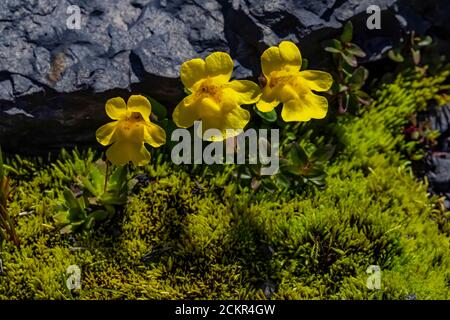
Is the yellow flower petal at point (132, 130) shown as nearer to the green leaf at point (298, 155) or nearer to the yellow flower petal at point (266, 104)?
the yellow flower petal at point (266, 104)

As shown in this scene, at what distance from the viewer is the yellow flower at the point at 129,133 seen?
9.87ft

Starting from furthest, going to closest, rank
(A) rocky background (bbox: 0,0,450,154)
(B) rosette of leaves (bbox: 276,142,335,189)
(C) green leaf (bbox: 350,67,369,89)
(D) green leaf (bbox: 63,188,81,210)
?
(C) green leaf (bbox: 350,67,369,89)
(B) rosette of leaves (bbox: 276,142,335,189)
(A) rocky background (bbox: 0,0,450,154)
(D) green leaf (bbox: 63,188,81,210)

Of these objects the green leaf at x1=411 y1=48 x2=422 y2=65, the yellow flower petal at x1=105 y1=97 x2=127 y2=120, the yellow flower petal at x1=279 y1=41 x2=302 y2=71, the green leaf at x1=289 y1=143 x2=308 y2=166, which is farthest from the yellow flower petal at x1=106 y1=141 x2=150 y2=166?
the green leaf at x1=411 y1=48 x2=422 y2=65

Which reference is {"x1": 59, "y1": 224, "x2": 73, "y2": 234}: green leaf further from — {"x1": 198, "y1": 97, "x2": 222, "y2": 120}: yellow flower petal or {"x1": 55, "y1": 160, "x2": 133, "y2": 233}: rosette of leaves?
{"x1": 198, "y1": 97, "x2": 222, "y2": 120}: yellow flower petal

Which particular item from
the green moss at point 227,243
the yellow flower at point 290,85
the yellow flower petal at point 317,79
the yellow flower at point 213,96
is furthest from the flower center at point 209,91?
the green moss at point 227,243

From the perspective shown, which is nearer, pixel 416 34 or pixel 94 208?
pixel 94 208

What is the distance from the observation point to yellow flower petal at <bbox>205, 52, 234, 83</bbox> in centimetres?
296

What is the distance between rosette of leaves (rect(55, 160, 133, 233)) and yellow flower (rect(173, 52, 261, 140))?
67cm

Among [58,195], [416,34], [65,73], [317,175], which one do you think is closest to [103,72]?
[65,73]

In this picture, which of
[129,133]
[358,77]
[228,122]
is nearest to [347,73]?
[358,77]

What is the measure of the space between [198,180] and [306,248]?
2.61 ft

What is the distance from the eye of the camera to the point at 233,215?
365 centimetres
